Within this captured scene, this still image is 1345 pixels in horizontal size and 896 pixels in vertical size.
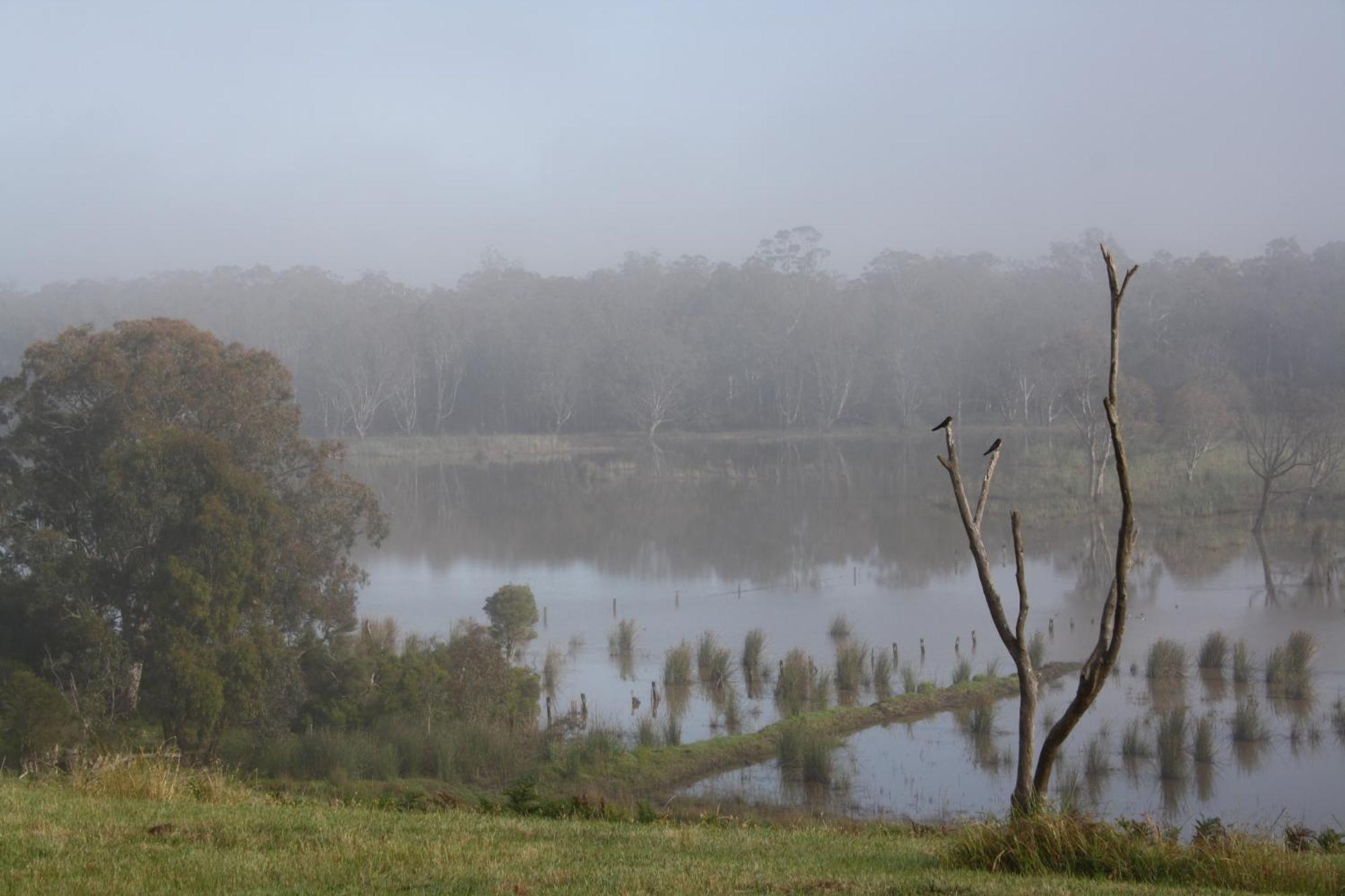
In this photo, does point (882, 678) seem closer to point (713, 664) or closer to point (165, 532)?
point (713, 664)

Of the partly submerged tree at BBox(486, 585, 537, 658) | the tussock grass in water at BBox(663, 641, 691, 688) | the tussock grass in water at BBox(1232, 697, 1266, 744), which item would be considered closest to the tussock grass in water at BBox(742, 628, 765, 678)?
the tussock grass in water at BBox(663, 641, 691, 688)

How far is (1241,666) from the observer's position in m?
17.6

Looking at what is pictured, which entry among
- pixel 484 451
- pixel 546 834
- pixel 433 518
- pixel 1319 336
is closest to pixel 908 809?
pixel 546 834

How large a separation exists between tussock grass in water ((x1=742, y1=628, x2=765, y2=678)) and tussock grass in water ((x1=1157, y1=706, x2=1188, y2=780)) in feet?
19.1

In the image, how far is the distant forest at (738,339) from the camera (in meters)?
64.1

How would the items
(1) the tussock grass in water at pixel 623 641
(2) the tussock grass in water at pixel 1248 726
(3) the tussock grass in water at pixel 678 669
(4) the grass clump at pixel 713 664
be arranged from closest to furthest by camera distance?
(2) the tussock grass in water at pixel 1248 726 → (3) the tussock grass in water at pixel 678 669 → (4) the grass clump at pixel 713 664 → (1) the tussock grass in water at pixel 623 641

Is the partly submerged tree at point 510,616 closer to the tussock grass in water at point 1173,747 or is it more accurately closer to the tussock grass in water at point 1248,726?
the tussock grass in water at point 1173,747

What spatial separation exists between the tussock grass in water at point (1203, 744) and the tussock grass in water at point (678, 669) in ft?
21.8

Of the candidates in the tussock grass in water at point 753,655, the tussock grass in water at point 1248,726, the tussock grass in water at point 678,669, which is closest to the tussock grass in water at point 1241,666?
the tussock grass in water at point 1248,726

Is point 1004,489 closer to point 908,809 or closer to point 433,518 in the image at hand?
point 433,518

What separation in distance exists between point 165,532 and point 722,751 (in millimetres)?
7143

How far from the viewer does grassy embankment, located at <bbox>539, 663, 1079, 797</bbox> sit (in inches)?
518

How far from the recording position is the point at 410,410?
69.8 m

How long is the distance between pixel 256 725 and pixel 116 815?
8.96 metres
